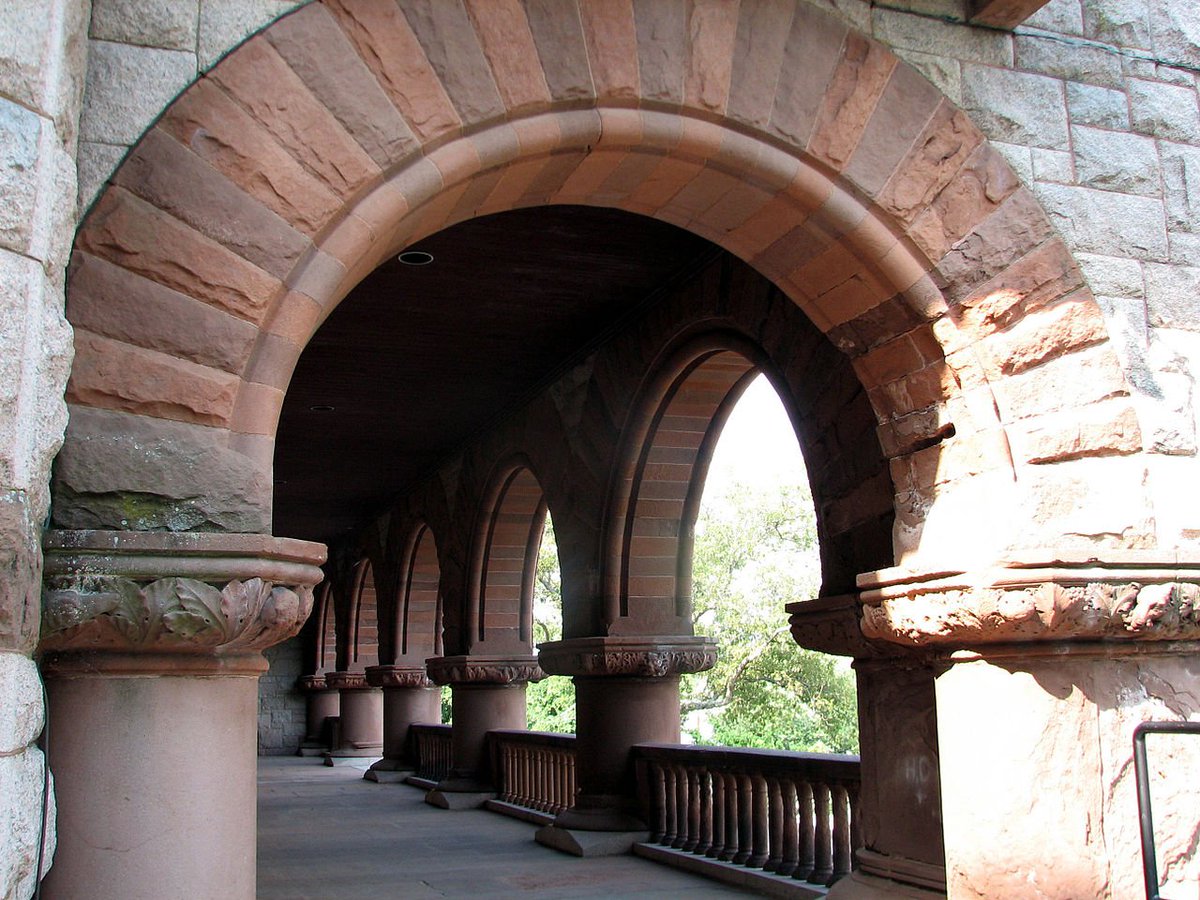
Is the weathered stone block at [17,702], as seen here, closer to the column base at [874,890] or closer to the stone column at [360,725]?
the column base at [874,890]

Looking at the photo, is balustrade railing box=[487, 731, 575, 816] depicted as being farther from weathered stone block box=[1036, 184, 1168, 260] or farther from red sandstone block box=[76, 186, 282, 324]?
red sandstone block box=[76, 186, 282, 324]

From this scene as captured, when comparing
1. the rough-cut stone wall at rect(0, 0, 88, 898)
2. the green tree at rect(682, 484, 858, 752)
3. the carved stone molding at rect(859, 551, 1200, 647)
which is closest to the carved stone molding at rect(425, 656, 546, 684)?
the carved stone molding at rect(859, 551, 1200, 647)

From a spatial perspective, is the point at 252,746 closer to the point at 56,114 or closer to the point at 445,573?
the point at 56,114

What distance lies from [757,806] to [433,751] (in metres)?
6.40

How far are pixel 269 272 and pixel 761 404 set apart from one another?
27564 millimetres

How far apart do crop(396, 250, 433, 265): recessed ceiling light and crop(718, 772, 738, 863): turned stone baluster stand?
2.98 metres

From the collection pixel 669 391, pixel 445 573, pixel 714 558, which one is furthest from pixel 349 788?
pixel 714 558

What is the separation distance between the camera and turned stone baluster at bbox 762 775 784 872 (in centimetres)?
548

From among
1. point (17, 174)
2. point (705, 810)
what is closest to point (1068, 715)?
point (17, 174)

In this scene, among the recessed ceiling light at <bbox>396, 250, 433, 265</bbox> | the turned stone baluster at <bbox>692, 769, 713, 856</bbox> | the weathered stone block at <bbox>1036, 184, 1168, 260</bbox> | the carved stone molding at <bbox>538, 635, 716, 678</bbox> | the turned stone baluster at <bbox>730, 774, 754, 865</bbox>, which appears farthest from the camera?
the carved stone molding at <bbox>538, 635, 716, 678</bbox>

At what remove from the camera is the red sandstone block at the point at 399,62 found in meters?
2.74

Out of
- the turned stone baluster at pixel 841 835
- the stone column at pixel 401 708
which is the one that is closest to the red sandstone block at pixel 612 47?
the turned stone baluster at pixel 841 835

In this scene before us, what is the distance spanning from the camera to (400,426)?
9.43 meters

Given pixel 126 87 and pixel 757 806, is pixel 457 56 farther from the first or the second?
pixel 757 806
